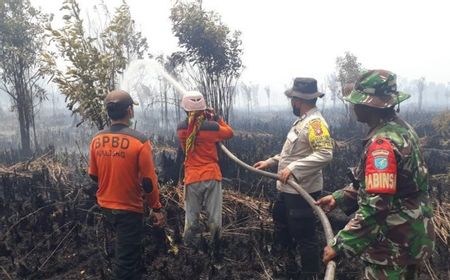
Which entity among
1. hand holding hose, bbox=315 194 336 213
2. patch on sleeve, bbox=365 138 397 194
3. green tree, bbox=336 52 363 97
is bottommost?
hand holding hose, bbox=315 194 336 213

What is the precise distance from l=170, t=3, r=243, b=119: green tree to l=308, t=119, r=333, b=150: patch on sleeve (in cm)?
648

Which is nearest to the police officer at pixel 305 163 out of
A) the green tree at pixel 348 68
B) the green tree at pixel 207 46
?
the green tree at pixel 207 46

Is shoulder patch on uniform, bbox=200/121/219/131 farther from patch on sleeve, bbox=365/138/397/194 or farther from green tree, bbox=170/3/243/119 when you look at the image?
green tree, bbox=170/3/243/119

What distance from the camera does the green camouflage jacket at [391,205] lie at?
1904 mm

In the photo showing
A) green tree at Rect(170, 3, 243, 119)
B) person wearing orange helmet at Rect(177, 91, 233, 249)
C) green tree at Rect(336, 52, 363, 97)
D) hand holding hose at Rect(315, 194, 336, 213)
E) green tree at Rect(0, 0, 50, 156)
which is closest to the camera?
hand holding hose at Rect(315, 194, 336, 213)

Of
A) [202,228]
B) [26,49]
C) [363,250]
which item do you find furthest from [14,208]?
[26,49]

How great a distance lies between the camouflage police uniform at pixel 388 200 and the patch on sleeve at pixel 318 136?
97cm

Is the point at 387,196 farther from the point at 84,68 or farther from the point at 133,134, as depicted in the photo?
the point at 84,68

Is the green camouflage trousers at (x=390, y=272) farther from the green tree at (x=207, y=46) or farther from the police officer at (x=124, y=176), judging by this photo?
the green tree at (x=207, y=46)

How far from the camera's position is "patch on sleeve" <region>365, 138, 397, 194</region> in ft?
6.08

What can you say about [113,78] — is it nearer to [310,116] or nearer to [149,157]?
[149,157]

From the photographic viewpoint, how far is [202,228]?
16.2 feet

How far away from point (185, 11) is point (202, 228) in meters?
6.00

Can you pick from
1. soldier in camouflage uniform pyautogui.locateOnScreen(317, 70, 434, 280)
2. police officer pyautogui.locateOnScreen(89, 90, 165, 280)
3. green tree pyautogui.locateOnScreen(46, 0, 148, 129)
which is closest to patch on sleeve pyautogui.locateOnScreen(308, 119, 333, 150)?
soldier in camouflage uniform pyautogui.locateOnScreen(317, 70, 434, 280)
